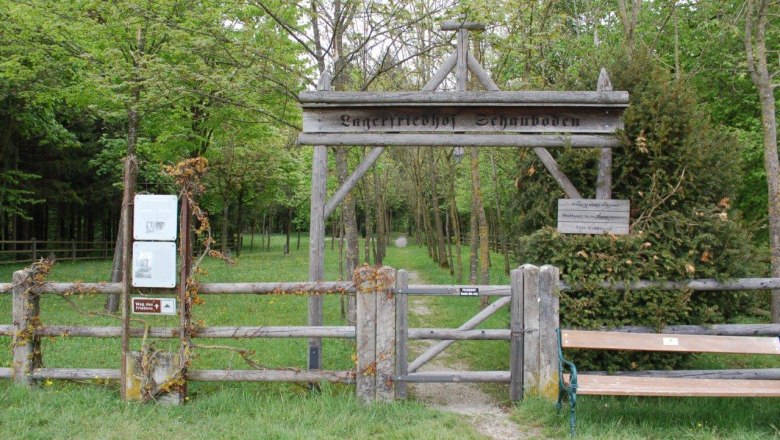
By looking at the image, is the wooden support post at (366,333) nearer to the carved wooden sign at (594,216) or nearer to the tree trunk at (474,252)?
the carved wooden sign at (594,216)

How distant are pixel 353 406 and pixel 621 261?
3.18m

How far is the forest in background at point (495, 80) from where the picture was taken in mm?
6031

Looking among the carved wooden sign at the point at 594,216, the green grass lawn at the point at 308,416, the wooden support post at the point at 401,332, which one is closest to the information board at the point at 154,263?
the green grass lawn at the point at 308,416

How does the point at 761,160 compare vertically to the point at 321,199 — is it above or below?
above

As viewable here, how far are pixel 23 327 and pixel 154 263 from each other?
164cm

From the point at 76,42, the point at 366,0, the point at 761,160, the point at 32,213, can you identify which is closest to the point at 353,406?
the point at 366,0

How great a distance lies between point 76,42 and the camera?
1129cm

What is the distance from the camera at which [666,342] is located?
524 centimetres

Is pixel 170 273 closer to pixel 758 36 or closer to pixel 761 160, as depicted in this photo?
pixel 758 36

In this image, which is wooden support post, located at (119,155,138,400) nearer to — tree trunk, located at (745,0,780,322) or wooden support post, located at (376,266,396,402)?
wooden support post, located at (376,266,396,402)

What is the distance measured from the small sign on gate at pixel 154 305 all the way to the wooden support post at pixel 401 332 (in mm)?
2263

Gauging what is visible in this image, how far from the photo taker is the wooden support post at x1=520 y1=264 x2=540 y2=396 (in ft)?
18.0

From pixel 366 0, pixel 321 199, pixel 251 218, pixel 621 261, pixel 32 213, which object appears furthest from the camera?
pixel 251 218

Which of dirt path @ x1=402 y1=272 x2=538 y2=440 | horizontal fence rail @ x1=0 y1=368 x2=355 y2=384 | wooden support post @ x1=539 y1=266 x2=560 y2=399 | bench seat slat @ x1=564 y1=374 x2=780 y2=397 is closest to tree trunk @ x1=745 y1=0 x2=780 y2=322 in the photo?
bench seat slat @ x1=564 y1=374 x2=780 y2=397
